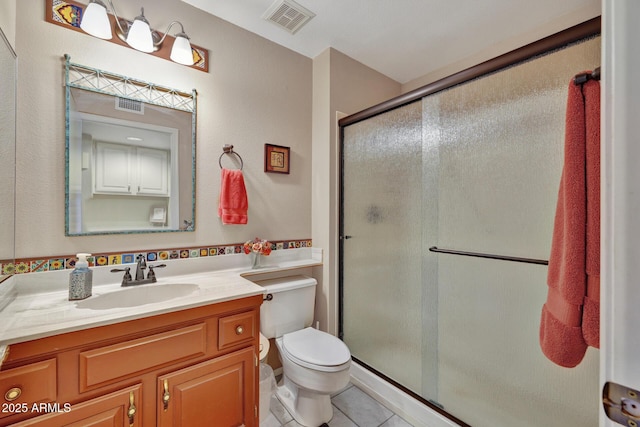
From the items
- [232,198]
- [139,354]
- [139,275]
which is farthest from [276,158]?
[139,354]

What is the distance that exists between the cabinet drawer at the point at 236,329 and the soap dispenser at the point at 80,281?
60 centimetres

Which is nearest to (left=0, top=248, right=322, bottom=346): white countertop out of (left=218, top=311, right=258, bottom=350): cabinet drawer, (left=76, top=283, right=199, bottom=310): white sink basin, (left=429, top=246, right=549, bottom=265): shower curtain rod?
(left=76, top=283, right=199, bottom=310): white sink basin

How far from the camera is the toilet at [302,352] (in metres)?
1.40

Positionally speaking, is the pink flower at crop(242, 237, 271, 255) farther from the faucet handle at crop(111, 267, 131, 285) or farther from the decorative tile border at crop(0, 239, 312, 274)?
the faucet handle at crop(111, 267, 131, 285)

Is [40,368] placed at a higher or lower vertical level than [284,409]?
higher

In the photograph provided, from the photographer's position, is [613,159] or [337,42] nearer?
[613,159]

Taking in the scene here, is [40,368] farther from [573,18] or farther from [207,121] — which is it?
[573,18]

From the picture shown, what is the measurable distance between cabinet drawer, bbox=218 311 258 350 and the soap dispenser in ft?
1.95

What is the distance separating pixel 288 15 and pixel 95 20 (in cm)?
102

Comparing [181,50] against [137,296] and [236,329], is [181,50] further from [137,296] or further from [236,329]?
[236,329]

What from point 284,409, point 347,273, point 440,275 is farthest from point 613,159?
point 284,409

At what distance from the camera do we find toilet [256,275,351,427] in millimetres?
1399

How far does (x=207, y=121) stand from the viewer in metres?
1.67

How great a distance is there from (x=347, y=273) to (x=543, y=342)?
53.6 inches
